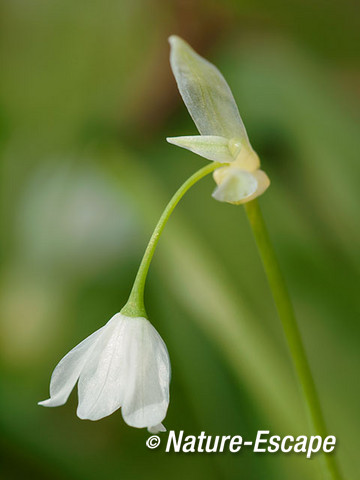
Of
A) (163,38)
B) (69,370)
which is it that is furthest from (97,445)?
(163,38)

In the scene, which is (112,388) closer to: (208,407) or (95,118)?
(208,407)

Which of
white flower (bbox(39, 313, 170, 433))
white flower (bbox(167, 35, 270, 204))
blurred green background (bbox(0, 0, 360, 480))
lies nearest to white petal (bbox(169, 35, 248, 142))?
white flower (bbox(167, 35, 270, 204))

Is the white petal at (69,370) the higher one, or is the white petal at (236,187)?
the white petal at (236,187)

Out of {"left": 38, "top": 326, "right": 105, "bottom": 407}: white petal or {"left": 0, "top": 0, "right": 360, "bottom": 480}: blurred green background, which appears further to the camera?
{"left": 0, "top": 0, "right": 360, "bottom": 480}: blurred green background

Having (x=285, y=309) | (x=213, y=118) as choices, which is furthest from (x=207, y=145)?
(x=285, y=309)

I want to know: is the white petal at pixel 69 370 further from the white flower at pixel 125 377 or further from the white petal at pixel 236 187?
the white petal at pixel 236 187

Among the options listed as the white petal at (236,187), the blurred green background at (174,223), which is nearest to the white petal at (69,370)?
the white petal at (236,187)

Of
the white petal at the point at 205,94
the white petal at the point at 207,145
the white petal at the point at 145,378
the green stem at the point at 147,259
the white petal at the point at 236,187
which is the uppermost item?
the white petal at the point at 205,94

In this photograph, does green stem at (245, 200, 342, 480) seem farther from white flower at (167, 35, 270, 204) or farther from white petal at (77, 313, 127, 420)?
white petal at (77, 313, 127, 420)

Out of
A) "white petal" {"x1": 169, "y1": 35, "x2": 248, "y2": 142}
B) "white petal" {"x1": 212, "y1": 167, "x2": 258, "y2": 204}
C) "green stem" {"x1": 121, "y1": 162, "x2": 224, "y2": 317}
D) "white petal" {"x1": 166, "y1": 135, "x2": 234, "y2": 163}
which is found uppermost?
"white petal" {"x1": 169, "y1": 35, "x2": 248, "y2": 142}
